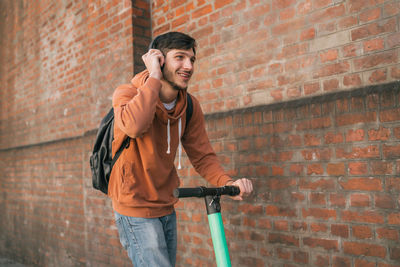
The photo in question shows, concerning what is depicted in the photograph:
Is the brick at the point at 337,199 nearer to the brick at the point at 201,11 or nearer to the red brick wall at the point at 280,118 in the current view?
the red brick wall at the point at 280,118

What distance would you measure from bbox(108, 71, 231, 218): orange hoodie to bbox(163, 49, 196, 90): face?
133 millimetres

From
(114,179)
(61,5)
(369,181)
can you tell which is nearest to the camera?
(114,179)

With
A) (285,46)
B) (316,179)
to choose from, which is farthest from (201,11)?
(316,179)

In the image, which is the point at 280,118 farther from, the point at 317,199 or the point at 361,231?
the point at 361,231

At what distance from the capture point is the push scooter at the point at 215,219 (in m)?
1.87

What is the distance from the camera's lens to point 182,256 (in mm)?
3727

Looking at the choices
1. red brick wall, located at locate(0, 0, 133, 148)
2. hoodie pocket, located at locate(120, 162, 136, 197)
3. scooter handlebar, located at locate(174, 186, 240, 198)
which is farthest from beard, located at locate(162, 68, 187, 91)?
red brick wall, located at locate(0, 0, 133, 148)

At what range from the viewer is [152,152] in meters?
2.20

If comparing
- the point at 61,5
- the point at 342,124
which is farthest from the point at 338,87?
the point at 61,5

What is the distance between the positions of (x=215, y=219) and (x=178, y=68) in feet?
3.03

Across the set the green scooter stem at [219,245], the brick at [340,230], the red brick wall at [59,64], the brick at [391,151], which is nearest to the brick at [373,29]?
the brick at [391,151]

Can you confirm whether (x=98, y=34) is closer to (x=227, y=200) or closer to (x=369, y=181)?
(x=227, y=200)

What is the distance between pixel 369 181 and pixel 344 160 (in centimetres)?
21

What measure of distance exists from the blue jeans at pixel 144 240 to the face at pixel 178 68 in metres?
0.82
